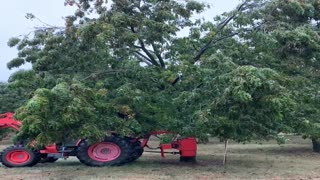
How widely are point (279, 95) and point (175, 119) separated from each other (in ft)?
10.2

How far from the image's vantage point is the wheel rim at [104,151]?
1449 cm

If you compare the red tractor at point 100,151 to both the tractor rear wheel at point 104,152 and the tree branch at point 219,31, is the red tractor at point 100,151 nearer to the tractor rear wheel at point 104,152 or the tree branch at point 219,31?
the tractor rear wheel at point 104,152

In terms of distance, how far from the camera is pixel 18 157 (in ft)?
49.9

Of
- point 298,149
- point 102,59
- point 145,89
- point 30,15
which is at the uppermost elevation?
point 30,15

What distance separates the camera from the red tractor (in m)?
14.5

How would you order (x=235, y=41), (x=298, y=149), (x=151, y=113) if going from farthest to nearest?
(x=298, y=149) → (x=235, y=41) → (x=151, y=113)

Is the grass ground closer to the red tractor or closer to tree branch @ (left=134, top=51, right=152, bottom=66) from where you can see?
the red tractor

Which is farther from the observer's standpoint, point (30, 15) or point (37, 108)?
point (30, 15)

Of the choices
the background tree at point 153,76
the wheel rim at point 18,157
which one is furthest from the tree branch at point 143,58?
the wheel rim at point 18,157

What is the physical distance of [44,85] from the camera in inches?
574

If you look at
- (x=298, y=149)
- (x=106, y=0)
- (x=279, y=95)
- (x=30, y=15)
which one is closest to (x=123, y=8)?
(x=106, y=0)

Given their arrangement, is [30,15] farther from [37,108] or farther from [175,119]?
[175,119]

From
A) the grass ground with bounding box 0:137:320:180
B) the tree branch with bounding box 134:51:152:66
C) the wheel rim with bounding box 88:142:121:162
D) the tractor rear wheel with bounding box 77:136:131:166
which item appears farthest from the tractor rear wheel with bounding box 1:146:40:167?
the tree branch with bounding box 134:51:152:66

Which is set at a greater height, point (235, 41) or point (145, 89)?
point (235, 41)
